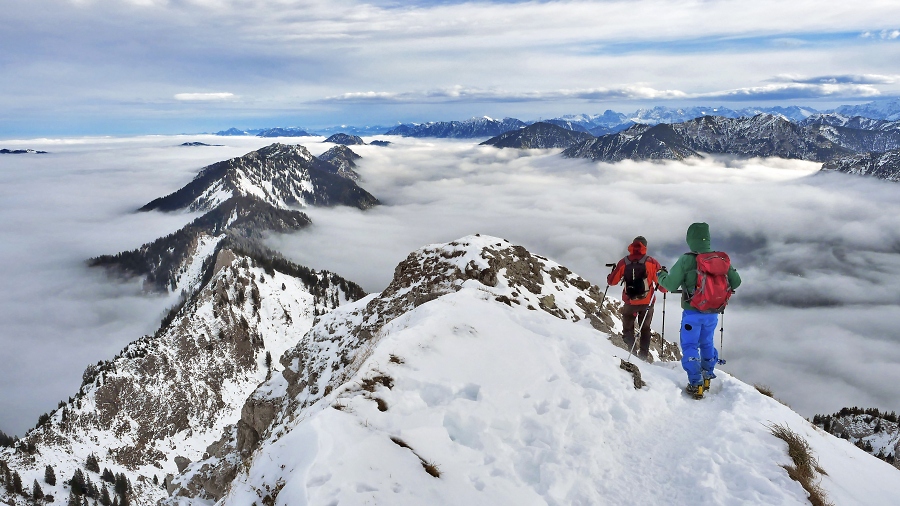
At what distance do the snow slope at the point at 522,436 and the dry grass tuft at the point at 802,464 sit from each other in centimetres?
18

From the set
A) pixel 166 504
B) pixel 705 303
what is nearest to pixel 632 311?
pixel 705 303

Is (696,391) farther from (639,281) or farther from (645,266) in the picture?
(645,266)

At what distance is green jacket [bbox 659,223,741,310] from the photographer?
11.9 m

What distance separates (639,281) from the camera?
57.2 feet

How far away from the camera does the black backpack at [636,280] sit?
17312 mm

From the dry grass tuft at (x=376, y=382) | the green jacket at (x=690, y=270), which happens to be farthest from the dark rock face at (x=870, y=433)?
the dry grass tuft at (x=376, y=382)

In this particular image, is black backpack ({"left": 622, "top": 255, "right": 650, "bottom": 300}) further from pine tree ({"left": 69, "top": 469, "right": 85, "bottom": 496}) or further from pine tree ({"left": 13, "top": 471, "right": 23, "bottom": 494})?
pine tree ({"left": 13, "top": 471, "right": 23, "bottom": 494})

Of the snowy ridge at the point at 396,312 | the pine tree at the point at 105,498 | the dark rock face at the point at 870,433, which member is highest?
the snowy ridge at the point at 396,312

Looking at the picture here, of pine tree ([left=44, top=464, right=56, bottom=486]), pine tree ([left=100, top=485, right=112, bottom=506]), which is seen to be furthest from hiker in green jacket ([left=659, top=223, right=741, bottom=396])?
pine tree ([left=44, top=464, right=56, bottom=486])

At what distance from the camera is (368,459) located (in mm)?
7289

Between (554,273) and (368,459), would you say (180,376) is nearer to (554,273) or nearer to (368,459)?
(554,273)

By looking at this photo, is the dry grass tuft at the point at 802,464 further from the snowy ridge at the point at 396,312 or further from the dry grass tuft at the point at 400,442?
the snowy ridge at the point at 396,312

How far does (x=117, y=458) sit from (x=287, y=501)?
182 m

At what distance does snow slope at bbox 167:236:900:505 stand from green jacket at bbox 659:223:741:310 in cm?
Result: 310
